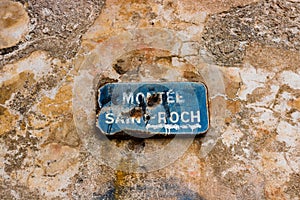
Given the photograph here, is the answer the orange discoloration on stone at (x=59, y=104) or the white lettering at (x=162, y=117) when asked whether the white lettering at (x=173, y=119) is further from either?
the orange discoloration on stone at (x=59, y=104)

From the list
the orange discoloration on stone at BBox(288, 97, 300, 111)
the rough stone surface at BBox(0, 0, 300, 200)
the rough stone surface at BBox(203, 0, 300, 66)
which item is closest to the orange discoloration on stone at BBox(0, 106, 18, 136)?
the rough stone surface at BBox(0, 0, 300, 200)

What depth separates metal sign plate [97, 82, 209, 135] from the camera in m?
1.32

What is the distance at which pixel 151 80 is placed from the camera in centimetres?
143

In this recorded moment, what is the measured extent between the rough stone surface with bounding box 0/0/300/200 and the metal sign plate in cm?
4

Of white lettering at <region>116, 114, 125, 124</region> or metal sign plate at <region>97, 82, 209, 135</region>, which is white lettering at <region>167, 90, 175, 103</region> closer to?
metal sign plate at <region>97, 82, 209, 135</region>

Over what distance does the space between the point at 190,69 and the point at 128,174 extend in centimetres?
42

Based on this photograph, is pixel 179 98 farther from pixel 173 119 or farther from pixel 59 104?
pixel 59 104

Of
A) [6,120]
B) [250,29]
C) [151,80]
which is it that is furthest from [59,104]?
[250,29]

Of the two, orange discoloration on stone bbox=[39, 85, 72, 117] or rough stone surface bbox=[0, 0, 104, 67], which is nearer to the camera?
orange discoloration on stone bbox=[39, 85, 72, 117]

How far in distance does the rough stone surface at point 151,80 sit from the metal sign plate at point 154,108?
1.7 inches

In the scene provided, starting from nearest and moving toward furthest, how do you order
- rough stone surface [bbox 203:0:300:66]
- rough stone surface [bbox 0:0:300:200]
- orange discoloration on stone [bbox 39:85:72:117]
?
rough stone surface [bbox 0:0:300:200] < orange discoloration on stone [bbox 39:85:72:117] < rough stone surface [bbox 203:0:300:66]

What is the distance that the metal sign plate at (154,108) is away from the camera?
1.32 meters

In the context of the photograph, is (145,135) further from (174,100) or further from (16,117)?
(16,117)

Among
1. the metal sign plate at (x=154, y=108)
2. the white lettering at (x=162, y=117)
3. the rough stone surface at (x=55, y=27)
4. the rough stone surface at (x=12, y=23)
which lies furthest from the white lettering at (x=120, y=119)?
the rough stone surface at (x=12, y=23)
